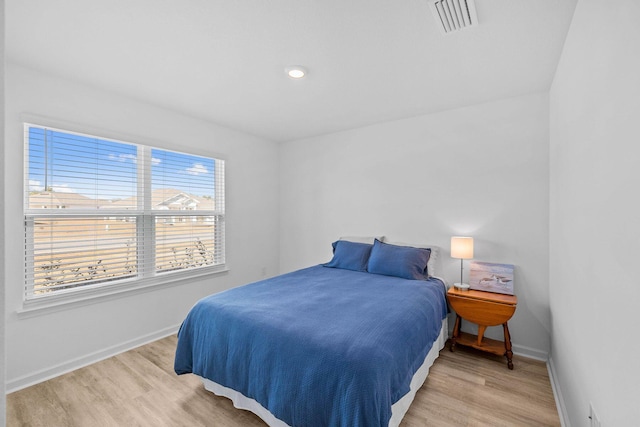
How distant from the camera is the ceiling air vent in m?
1.55

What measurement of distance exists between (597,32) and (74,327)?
13.3 feet

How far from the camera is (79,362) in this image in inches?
99.2

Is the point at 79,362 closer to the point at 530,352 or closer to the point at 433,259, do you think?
the point at 433,259

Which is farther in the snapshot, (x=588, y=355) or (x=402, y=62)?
(x=402, y=62)

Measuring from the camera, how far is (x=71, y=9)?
1635 mm

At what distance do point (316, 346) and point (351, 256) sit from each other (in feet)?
6.14

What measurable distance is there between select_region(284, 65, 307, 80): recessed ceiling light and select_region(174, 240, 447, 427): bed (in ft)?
5.91

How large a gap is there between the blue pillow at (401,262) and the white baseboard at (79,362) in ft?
7.99

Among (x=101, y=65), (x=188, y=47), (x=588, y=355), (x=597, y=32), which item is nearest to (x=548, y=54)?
(x=597, y=32)

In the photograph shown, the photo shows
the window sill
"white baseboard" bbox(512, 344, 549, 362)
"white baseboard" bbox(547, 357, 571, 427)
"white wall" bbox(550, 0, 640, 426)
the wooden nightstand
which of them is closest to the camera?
"white wall" bbox(550, 0, 640, 426)

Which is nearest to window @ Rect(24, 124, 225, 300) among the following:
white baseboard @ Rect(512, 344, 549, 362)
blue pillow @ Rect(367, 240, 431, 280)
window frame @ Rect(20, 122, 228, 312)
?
window frame @ Rect(20, 122, 228, 312)

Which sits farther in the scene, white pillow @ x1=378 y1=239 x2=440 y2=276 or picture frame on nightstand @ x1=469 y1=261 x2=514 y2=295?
white pillow @ x1=378 y1=239 x2=440 y2=276

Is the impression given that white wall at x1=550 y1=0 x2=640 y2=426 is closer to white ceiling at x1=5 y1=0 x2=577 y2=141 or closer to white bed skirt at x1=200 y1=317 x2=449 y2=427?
white ceiling at x1=5 y1=0 x2=577 y2=141

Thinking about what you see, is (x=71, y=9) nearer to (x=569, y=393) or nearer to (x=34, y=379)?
(x=34, y=379)
